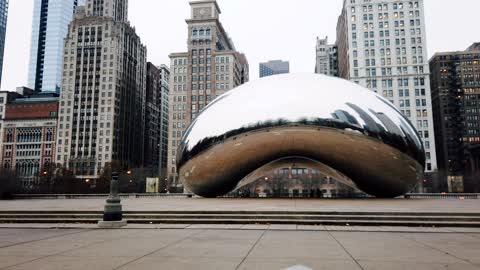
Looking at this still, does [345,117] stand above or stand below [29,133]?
below

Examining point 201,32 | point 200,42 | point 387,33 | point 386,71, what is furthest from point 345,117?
point 201,32

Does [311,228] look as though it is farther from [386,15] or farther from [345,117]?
[386,15]

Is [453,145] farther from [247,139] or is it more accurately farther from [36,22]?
[36,22]

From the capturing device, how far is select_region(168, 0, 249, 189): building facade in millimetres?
112125

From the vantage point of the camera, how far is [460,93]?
126 meters

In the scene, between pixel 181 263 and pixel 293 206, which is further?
pixel 293 206

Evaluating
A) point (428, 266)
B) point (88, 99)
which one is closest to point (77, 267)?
point (428, 266)

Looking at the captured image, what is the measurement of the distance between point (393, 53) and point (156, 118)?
9799 cm

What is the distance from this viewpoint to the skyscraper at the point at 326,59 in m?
148

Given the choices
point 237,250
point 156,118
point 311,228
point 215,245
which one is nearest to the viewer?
point 237,250

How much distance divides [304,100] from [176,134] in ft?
307

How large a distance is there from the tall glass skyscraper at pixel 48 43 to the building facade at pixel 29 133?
51.6 m

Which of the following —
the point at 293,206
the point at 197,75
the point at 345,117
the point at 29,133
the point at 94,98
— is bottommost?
the point at 293,206

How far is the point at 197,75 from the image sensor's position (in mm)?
114375
